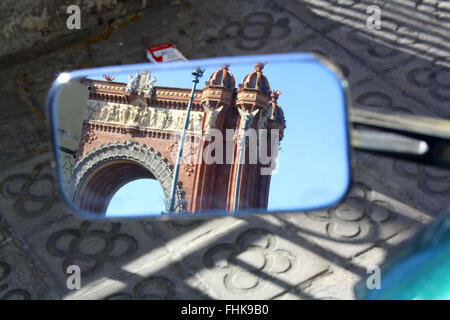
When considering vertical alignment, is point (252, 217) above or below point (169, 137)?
above

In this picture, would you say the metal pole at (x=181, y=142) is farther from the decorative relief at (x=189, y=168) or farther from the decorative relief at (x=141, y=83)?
the decorative relief at (x=141, y=83)

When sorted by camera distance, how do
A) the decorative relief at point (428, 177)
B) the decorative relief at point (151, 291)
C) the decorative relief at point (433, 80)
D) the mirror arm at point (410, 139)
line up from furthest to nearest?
the decorative relief at point (433, 80) < the decorative relief at point (428, 177) < the decorative relief at point (151, 291) < the mirror arm at point (410, 139)

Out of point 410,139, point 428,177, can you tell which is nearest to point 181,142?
point 410,139

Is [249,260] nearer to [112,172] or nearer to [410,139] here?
[112,172]

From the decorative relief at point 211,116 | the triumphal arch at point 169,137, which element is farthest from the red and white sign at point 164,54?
the decorative relief at point 211,116

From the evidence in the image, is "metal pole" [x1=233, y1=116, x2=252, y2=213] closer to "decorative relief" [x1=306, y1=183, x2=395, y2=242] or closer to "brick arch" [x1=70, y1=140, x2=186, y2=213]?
"brick arch" [x1=70, y1=140, x2=186, y2=213]
